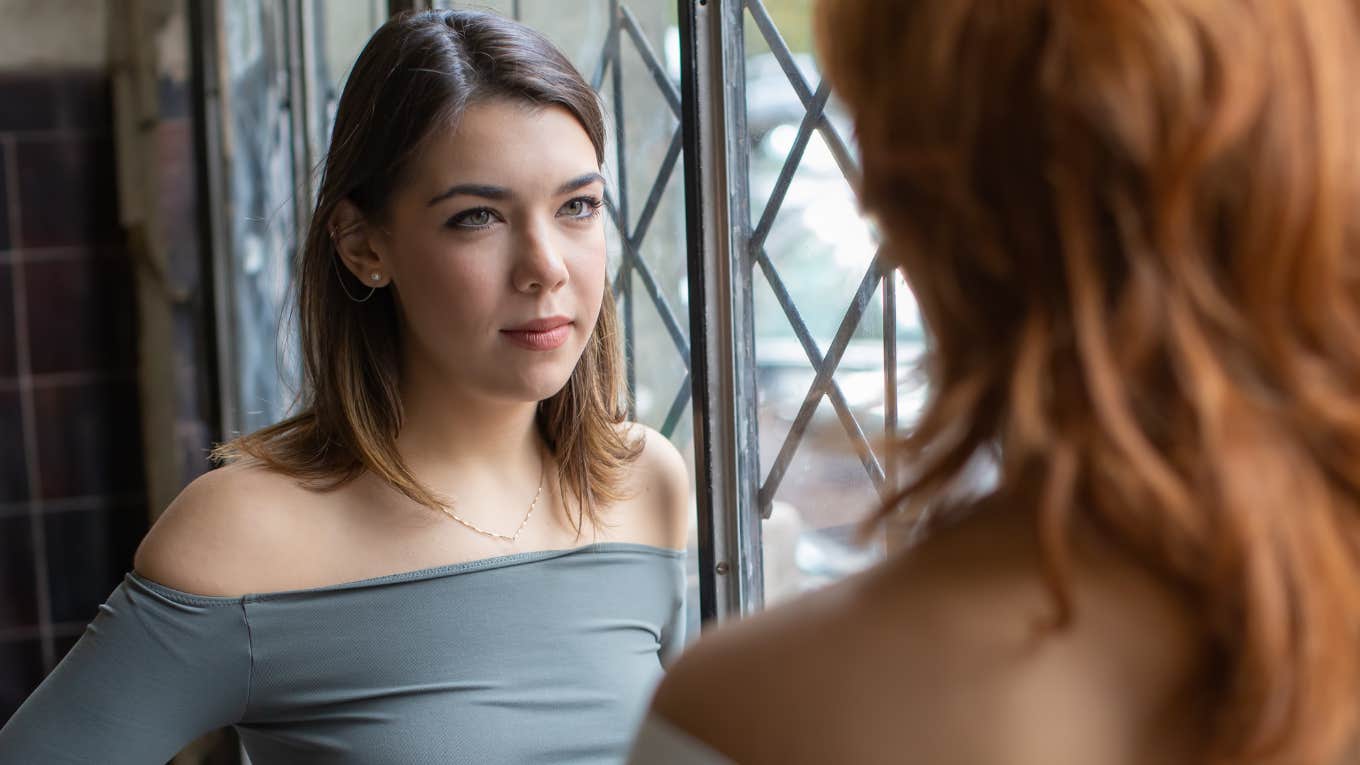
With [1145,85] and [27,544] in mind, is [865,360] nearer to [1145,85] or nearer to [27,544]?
[1145,85]

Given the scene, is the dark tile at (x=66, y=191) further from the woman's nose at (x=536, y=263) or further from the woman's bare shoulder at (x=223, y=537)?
the woman's nose at (x=536, y=263)

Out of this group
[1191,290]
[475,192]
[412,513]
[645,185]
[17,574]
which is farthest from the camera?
[17,574]

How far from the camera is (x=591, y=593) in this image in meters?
1.23

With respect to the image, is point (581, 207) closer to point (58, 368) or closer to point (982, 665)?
point (982, 665)

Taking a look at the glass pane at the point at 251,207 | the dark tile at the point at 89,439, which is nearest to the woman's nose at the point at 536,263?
the glass pane at the point at 251,207

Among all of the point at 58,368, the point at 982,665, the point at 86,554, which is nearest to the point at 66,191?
the point at 58,368

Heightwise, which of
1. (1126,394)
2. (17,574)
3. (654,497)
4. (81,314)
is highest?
(1126,394)

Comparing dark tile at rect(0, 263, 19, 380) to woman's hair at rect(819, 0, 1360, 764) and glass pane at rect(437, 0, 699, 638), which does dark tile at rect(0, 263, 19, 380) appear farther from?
woman's hair at rect(819, 0, 1360, 764)

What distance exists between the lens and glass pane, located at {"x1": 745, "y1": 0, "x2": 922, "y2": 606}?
1.15 m

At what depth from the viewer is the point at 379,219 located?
44.9 inches

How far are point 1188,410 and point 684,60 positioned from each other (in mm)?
894

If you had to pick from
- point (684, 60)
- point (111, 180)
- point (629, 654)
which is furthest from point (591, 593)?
point (111, 180)

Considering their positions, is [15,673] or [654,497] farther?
[15,673]

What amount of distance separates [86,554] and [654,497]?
2.32 m
